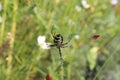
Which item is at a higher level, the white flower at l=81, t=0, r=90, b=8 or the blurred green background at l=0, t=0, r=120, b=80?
the white flower at l=81, t=0, r=90, b=8

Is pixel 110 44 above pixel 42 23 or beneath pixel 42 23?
above

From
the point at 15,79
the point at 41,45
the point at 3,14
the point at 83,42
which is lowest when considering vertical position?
the point at 15,79

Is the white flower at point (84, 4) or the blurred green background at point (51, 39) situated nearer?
the blurred green background at point (51, 39)

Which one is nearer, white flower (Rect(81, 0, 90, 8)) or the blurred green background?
the blurred green background

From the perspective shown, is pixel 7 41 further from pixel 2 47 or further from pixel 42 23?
pixel 42 23

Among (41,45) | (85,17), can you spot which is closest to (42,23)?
(41,45)

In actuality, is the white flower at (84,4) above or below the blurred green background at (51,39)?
above

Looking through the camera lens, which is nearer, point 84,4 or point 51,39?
point 51,39

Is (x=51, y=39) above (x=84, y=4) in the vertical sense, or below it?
below
